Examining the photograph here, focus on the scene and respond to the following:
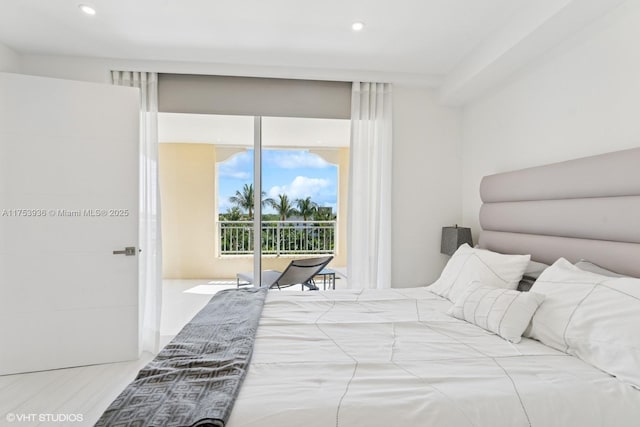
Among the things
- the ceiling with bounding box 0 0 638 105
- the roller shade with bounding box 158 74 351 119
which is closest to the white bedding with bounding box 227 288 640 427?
the ceiling with bounding box 0 0 638 105

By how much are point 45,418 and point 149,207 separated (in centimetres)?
173

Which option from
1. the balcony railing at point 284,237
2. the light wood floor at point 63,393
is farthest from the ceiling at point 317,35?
the light wood floor at point 63,393

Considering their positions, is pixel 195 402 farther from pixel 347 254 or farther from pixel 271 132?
pixel 271 132

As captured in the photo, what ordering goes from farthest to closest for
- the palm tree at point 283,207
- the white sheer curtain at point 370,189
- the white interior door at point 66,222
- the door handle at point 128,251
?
the palm tree at point 283,207 → the white sheer curtain at point 370,189 → the door handle at point 128,251 → the white interior door at point 66,222

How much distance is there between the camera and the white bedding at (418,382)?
1.08m

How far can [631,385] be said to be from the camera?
1.24m

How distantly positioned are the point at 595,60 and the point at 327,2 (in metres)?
1.67

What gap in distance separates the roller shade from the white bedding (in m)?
2.35

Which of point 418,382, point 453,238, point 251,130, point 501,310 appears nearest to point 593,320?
point 501,310

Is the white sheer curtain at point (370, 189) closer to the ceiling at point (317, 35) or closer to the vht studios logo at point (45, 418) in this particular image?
the ceiling at point (317, 35)

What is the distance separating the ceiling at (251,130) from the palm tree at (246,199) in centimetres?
46

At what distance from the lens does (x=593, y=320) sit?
1460 mm

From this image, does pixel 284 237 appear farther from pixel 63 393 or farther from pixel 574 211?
pixel 574 211

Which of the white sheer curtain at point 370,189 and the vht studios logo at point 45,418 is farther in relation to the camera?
the white sheer curtain at point 370,189
